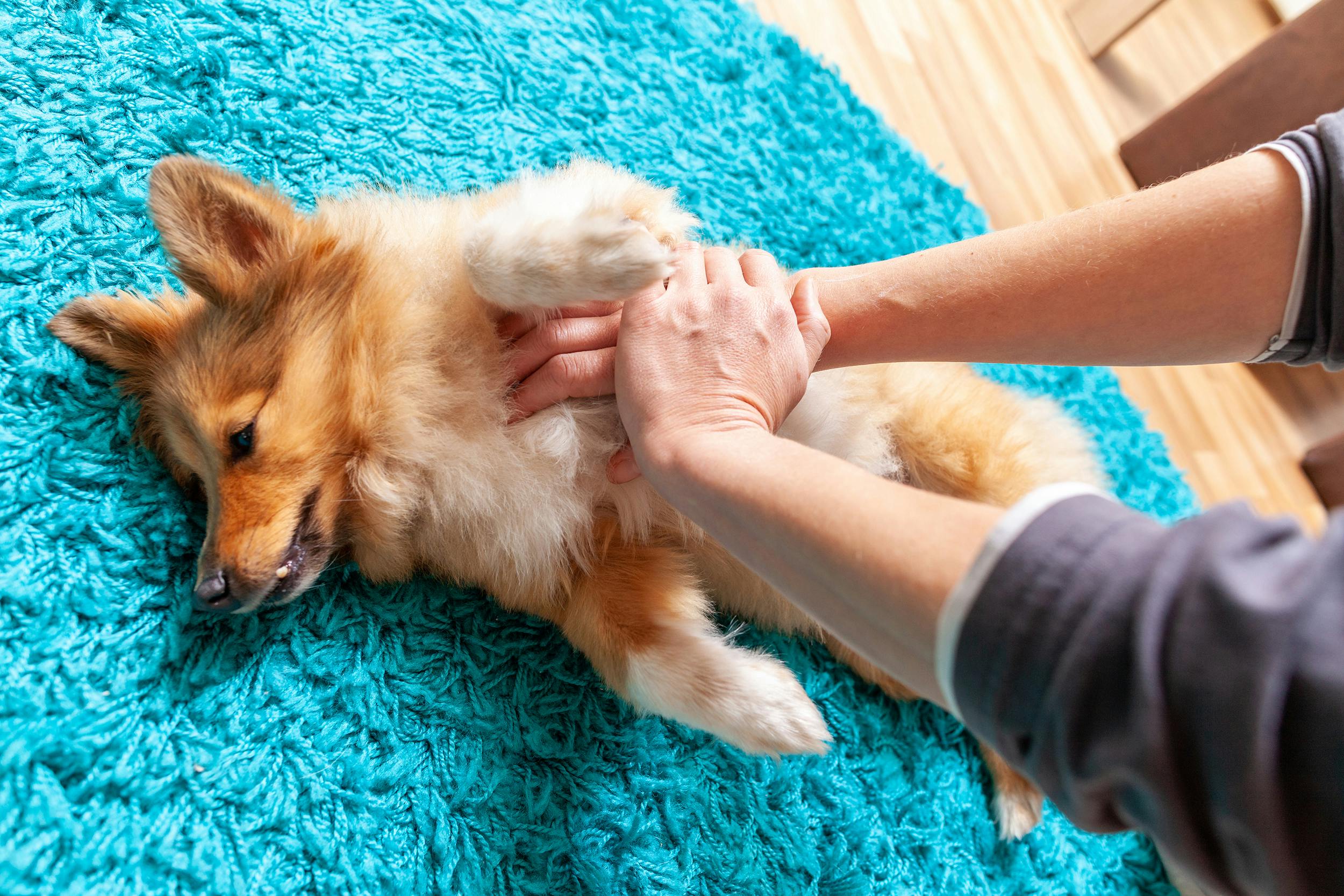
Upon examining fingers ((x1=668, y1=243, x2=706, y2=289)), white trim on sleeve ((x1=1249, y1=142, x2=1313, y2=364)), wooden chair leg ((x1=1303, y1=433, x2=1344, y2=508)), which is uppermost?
fingers ((x1=668, y1=243, x2=706, y2=289))

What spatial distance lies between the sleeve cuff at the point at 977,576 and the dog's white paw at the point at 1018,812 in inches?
60.7

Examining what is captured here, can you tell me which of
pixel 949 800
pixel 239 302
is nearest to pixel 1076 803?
pixel 949 800

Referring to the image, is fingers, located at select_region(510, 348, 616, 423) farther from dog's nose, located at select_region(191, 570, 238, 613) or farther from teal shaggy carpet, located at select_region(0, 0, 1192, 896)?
dog's nose, located at select_region(191, 570, 238, 613)

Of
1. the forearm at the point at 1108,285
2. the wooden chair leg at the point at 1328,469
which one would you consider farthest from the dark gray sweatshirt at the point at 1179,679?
the wooden chair leg at the point at 1328,469

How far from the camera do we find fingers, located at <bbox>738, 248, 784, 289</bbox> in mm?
1612

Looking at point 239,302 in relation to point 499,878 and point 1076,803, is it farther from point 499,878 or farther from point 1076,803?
point 1076,803

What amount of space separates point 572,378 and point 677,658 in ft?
2.41

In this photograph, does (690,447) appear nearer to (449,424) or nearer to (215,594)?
(449,424)

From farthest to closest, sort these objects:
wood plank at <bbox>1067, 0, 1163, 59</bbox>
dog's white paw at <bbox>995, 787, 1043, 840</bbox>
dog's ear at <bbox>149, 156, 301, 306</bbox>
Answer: wood plank at <bbox>1067, 0, 1163, 59</bbox> < dog's white paw at <bbox>995, 787, 1043, 840</bbox> < dog's ear at <bbox>149, 156, 301, 306</bbox>

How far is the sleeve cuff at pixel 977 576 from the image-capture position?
78 centimetres

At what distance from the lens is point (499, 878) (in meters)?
1.69

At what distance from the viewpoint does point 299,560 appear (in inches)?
64.8

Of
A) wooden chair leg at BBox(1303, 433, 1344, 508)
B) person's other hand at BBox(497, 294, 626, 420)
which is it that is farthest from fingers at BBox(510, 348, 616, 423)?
wooden chair leg at BBox(1303, 433, 1344, 508)

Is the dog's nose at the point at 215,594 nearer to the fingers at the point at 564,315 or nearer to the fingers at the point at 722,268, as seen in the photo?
the fingers at the point at 564,315
